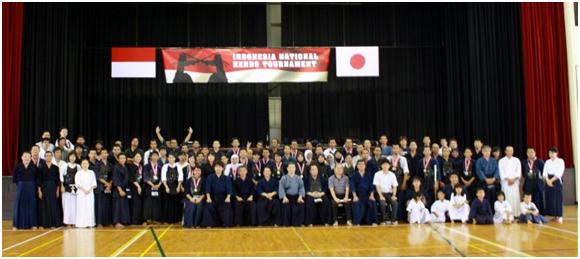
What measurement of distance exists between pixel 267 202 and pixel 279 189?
0.32 metres

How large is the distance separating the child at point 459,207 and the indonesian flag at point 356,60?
239 inches

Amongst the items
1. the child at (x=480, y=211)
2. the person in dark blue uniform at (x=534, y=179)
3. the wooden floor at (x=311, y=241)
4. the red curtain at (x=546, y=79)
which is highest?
the red curtain at (x=546, y=79)

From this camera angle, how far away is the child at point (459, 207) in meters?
10.0

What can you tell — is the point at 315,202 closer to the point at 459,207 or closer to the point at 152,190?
the point at 459,207

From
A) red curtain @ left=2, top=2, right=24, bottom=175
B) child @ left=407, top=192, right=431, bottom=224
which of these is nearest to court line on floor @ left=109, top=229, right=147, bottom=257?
child @ left=407, top=192, right=431, bottom=224

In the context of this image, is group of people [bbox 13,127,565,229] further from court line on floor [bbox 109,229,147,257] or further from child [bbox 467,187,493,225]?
court line on floor [bbox 109,229,147,257]

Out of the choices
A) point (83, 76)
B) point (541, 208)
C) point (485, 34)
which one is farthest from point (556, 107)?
point (83, 76)

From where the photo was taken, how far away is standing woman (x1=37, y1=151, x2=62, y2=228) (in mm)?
10023

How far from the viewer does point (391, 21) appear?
54.7 ft

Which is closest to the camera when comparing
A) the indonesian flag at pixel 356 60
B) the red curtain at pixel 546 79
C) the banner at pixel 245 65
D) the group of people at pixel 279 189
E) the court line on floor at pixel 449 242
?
the court line on floor at pixel 449 242

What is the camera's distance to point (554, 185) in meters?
10.3

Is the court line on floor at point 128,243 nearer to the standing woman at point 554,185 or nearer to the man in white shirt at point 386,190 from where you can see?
the man in white shirt at point 386,190

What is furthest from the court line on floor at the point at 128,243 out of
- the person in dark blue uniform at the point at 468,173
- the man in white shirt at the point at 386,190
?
the person in dark blue uniform at the point at 468,173

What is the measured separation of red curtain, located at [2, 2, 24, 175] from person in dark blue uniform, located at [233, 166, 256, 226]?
20.9ft
